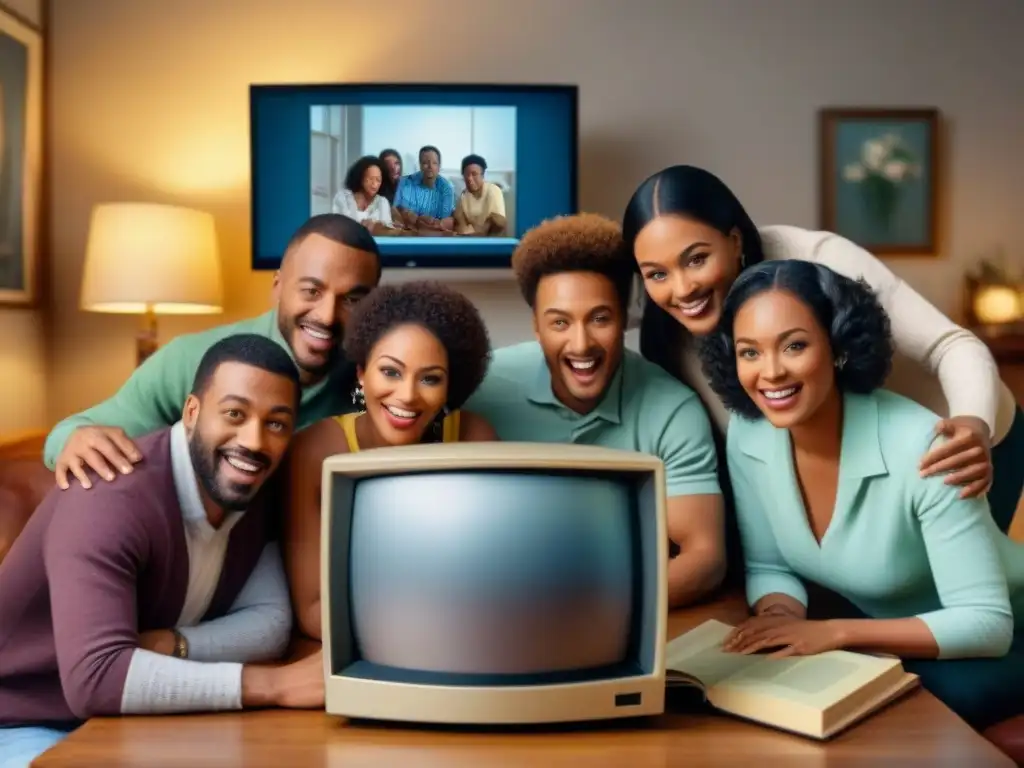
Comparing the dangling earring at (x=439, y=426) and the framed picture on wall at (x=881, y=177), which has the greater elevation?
the framed picture on wall at (x=881, y=177)

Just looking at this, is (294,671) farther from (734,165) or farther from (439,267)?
(734,165)

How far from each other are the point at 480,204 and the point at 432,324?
203 cm

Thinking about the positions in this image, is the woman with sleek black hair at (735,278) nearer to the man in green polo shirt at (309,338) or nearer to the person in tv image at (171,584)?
the man in green polo shirt at (309,338)

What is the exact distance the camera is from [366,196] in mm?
3258

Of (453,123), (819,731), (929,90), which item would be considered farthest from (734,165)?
(819,731)

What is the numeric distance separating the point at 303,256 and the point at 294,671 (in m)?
0.70

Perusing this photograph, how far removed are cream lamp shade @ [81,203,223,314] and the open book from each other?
2.30 metres

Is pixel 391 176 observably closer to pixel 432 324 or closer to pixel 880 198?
pixel 880 198

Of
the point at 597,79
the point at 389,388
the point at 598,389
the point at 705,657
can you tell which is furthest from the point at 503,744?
the point at 597,79

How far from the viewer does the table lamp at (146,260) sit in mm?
2967

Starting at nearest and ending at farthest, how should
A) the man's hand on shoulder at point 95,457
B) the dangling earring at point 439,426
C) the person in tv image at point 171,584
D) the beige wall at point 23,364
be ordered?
the person in tv image at point 171,584
the man's hand on shoulder at point 95,457
the dangling earring at point 439,426
the beige wall at point 23,364

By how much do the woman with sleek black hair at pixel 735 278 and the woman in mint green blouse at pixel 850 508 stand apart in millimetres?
198

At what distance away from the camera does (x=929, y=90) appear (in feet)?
11.2

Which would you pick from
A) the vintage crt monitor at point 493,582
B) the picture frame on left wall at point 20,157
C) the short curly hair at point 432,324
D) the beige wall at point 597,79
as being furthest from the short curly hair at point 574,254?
the picture frame on left wall at point 20,157
